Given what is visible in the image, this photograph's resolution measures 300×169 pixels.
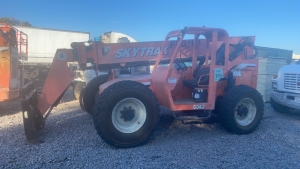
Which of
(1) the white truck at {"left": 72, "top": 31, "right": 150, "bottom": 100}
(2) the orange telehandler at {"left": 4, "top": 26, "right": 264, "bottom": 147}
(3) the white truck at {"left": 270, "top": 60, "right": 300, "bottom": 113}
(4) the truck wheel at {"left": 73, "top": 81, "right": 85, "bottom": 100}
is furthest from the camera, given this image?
(4) the truck wheel at {"left": 73, "top": 81, "right": 85, "bottom": 100}

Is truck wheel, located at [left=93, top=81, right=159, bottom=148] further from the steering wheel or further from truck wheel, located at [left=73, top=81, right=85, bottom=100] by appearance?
truck wheel, located at [left=73, top=81, right=85, bottom=100]

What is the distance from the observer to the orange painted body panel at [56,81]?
5594 mm

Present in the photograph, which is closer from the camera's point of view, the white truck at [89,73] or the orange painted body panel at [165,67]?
the orange painted body panel at [165,67]

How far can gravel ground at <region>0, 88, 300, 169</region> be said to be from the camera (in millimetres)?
4273

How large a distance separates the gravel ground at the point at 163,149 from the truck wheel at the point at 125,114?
0.22 m

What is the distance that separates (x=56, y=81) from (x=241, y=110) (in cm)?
412

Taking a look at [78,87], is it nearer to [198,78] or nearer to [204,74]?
[198,78]

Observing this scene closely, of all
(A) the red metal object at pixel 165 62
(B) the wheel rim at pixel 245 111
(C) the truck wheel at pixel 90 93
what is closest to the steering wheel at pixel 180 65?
(A) the red metal object at pixel 165 62

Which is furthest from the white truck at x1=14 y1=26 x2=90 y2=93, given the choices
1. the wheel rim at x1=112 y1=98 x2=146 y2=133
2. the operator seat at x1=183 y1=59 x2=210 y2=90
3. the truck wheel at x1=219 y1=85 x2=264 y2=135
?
the truck wheel at x1=219 y1=85 x2=264 y2=135

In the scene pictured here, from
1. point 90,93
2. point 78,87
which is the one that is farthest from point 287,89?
point 78,87

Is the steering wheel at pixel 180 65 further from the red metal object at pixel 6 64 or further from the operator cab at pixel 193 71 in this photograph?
the red metal object at pixel 6 64

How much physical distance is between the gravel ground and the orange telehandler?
315 mm

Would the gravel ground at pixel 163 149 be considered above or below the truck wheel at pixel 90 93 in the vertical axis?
below

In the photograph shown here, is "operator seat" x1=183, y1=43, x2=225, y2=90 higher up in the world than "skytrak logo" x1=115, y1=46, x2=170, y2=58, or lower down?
lower down
